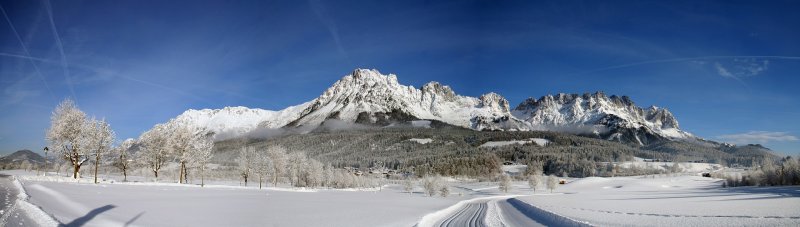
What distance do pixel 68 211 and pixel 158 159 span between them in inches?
2361

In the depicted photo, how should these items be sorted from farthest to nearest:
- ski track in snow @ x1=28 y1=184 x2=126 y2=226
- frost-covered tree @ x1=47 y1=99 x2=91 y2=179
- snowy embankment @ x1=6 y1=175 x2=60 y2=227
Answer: frost-covered tree @ x1=47 y1=99 x2=91 y2=179 → ski track in snow @ x1=28 y1=184 x2=126 y2=226 → snowy embankment @ x1=6 y1=175 x2=60 y2=227

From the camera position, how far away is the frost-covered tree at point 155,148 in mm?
79188

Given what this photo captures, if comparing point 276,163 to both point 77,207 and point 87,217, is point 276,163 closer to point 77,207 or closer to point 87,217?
point 77,207

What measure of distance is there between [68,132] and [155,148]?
52.3 ft

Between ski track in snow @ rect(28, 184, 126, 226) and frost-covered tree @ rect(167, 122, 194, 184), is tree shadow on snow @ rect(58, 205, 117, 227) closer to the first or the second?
ski track in snow @ rect(28, 184, 126, 226)

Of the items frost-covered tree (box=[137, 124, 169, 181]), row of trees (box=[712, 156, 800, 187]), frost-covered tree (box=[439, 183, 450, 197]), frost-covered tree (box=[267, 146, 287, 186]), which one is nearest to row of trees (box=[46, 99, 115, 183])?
frost-covered tree (box=[137, 124, 169, 181])

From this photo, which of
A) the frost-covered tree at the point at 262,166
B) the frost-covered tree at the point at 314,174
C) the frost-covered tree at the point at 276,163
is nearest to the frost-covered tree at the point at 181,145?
the frost-covered tree at the point at 262,166

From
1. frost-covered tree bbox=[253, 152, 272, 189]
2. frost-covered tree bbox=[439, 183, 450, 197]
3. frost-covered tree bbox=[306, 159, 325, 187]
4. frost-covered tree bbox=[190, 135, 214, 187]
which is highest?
frost-covered tree bbox=[190, 135, 214, 187]

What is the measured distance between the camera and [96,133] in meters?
69.0

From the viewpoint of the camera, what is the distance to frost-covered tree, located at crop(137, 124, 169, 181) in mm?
79188

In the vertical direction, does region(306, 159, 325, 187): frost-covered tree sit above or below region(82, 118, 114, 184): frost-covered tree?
below

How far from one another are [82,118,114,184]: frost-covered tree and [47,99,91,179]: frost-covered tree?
0.81 meters

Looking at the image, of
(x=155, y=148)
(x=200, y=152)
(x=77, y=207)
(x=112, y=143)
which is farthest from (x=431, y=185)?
(x=77, y=207)

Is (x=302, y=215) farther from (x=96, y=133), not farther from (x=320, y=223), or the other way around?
(x=96, y=133)
